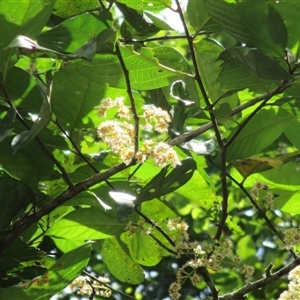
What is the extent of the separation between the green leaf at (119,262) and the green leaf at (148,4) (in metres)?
0.45

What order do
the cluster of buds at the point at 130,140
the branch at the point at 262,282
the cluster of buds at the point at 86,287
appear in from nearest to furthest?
the cluster of buds at the point at 130,140, the branch at the point at 262,282, the cluster of buds at the point at 86,287

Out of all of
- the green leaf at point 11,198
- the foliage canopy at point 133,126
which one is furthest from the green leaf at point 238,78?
the green leaf at point 11,198

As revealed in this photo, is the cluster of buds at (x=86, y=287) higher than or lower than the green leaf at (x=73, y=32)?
lower

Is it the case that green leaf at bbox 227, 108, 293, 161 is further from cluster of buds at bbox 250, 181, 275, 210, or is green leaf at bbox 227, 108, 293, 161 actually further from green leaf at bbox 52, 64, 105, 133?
green leaf at bbox 52, 64, 105, 133

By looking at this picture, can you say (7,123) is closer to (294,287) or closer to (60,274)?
(60,274)

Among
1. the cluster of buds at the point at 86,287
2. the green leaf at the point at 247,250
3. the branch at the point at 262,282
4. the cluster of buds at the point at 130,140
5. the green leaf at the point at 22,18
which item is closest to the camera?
the green leaf at the point at 22,18

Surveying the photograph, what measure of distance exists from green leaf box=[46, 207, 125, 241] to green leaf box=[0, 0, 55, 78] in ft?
1.00

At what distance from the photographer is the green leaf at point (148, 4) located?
96 cm

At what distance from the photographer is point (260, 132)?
107 centimetres

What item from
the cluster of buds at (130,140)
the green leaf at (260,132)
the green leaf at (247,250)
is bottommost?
the green leaf at (247,250)

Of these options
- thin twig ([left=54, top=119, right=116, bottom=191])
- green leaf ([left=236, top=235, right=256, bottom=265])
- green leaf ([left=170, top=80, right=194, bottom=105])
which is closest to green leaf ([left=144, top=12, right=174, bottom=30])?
green leaf ([left=170, top=80, right=194, bottom=105])

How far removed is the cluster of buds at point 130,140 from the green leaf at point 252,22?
168mm

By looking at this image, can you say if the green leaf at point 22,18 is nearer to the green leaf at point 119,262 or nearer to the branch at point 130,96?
the branch at point 130,96

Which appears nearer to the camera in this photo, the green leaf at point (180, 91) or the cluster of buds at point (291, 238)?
the green leaf at point (180, 91)
